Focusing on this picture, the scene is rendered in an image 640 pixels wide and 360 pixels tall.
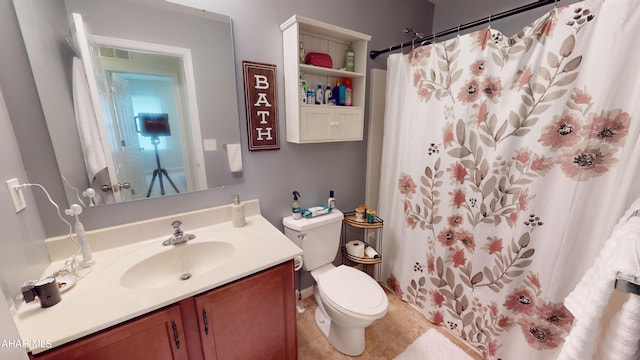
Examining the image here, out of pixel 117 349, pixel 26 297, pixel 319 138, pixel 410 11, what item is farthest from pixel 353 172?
pixel 26 297

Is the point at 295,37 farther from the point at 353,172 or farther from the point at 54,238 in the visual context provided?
the point at 54,238

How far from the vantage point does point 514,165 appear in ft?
4.07

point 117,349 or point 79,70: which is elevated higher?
point 79,70

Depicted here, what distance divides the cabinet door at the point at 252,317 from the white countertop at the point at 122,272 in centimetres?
6

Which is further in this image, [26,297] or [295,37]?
[295,37]

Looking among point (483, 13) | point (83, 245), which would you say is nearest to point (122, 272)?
point (83, 245)

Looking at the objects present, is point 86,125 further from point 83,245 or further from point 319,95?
point 319,95

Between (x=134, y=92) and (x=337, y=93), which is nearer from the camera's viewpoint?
(x=134, y=92)

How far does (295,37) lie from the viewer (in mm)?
1286

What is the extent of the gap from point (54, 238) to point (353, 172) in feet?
5.58

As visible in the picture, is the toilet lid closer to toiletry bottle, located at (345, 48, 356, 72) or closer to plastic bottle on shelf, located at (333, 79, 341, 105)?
plastic bottle on shelf, located at (333, 79, 341, 105)

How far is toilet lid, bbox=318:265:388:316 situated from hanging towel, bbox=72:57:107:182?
1.27m

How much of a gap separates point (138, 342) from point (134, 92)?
39.3 inches

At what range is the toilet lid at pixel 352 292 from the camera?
1.26 m
